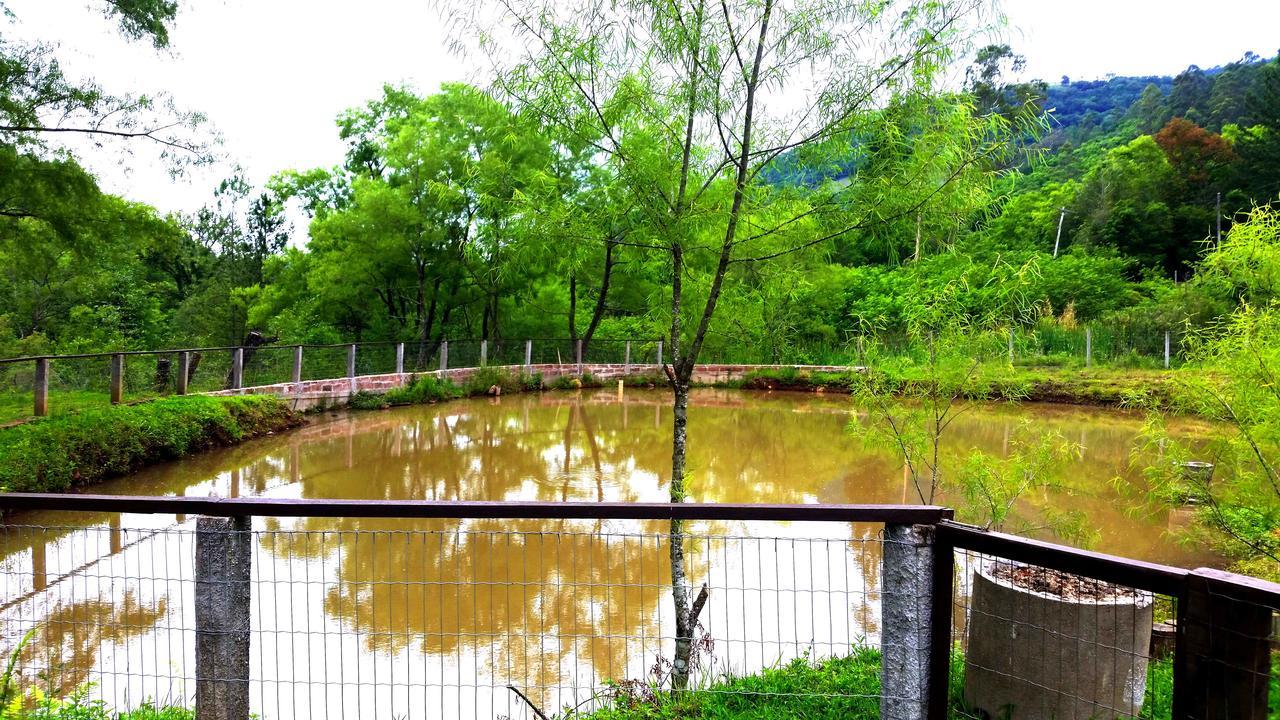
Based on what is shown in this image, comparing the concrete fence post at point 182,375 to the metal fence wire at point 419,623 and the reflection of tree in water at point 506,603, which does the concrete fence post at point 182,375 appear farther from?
the reflection of tree in water at point 506,603

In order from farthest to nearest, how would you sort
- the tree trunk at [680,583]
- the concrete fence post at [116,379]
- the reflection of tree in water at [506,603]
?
1. the concrete fence post at [116,379]
2. the reflection of tree in water at [506,603]
3. the tree trunk at [680,583]

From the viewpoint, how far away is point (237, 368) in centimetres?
1433

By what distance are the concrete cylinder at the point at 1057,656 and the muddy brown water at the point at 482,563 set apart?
712mm

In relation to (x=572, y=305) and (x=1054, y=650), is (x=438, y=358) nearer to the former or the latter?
(x=572, y=305)

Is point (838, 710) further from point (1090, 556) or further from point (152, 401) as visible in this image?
point (152, 401)

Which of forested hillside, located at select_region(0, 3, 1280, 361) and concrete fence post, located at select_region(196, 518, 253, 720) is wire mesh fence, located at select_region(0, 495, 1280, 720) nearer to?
concrete fence post, located at select_region(196, 518, 253, 720)

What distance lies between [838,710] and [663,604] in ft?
8.16

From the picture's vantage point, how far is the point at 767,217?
15.6ft

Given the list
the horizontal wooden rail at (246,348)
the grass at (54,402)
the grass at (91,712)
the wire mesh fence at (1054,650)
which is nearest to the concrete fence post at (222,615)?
the grass at (91,712)

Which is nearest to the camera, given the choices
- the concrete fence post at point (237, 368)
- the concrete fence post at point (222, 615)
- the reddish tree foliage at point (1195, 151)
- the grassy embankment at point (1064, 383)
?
the concrete fence post at point (222, 615)

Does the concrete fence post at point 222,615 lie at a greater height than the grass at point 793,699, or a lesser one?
greater

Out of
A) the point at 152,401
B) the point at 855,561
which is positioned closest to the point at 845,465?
the point at 855,561

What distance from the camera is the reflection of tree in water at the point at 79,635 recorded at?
4.24m

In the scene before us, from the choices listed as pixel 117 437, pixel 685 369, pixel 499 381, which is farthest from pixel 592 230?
pixel 499 381
